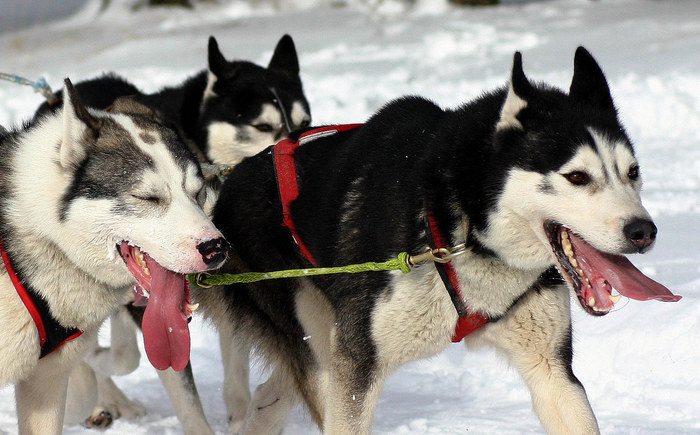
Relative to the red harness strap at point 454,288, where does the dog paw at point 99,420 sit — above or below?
below

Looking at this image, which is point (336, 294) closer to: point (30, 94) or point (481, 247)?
point (481, 247)

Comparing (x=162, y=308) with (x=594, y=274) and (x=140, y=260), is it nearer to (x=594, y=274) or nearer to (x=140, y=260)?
(x=140, y=260)

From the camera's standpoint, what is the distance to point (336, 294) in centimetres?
266

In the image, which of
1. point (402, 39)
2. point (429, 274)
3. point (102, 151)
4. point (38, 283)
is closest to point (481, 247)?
point (429, 274)

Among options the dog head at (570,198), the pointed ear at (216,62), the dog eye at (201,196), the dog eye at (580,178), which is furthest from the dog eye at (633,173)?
the pointed ear at (216,62)

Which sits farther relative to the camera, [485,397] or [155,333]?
[485,397]

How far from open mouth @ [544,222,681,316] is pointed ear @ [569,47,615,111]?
44cm

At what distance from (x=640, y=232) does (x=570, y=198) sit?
7.5 inches

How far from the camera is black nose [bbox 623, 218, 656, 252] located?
6.95 ft

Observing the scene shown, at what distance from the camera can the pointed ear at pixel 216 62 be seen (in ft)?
14.6

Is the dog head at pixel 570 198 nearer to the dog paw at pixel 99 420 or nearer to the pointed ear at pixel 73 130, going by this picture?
the pointed ear at pixel 73 130

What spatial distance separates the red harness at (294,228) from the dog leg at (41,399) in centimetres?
76

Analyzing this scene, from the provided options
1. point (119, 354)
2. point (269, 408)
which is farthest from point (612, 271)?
point (119, 354)

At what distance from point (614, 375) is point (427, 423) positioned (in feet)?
2.48
